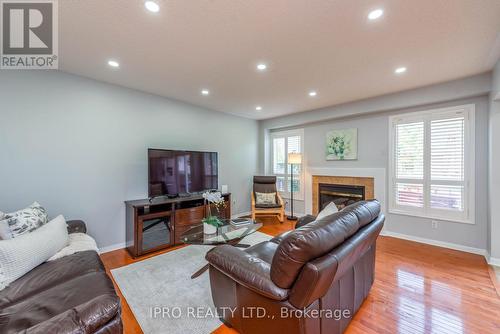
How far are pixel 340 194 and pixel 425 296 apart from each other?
2489 millimetres

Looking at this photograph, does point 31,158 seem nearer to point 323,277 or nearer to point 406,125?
point 323,277

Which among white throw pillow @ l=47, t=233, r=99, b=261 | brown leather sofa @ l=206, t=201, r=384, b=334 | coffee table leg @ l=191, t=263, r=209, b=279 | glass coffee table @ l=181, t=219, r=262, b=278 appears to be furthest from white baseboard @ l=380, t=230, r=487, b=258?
white throw pillow @ l=47, t=233, r=99, b=261

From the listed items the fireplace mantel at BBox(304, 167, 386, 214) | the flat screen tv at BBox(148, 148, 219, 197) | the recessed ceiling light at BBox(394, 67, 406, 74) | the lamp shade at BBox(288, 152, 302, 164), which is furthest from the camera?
the lamp shade at BBox(288, 152, 302, 164)

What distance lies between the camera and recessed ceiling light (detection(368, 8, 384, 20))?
1.70 metres

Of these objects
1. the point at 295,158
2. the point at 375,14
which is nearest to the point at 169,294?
the point at 375,14

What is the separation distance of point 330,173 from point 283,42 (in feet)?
10.5

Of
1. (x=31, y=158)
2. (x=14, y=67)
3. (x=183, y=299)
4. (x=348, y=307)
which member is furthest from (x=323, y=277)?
(x=14, y=67)

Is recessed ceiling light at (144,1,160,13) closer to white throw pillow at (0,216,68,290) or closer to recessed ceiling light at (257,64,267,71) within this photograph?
recessed ceiling light at (257,64,267,71)

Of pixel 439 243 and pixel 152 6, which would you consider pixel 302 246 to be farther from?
pixel 439 243

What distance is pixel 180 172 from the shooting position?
3787 mm

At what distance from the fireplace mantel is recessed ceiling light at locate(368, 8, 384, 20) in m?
2.93

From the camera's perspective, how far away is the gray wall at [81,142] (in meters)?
2.56

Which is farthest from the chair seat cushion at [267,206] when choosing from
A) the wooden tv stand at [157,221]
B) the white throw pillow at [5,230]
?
the white throw pillow at [5,230]

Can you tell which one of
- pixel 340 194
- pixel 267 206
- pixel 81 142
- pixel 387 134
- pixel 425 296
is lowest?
pixel 425 296
